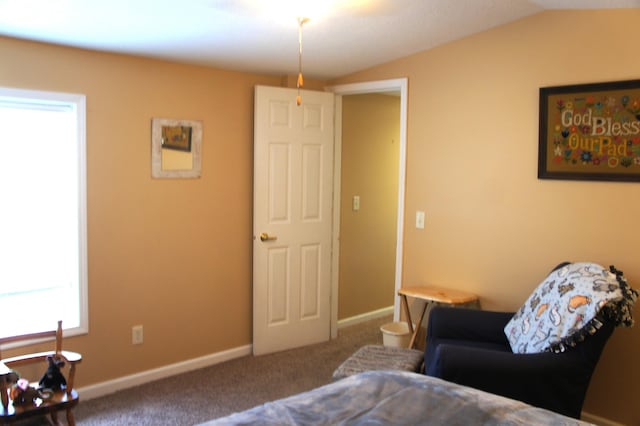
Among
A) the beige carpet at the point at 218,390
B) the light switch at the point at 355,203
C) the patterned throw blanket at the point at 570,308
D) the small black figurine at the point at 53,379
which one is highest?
the light switch at the point at 355,203

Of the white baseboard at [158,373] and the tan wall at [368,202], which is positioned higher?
the tan wall at [368,202]

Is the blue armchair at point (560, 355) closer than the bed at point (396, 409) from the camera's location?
No

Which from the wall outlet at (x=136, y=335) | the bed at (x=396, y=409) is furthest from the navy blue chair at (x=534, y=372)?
the wall outlet at (x=136, y=335)

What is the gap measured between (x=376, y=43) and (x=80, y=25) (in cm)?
178

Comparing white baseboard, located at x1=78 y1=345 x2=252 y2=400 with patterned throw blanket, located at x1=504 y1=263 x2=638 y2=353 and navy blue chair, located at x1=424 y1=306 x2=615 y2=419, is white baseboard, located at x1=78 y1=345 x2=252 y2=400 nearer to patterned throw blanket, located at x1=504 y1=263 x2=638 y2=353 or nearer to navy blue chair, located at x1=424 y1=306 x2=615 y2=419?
navy blue chair, located at x1=424 y1=306 x2=615 y2=419

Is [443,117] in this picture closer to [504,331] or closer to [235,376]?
[504,331]

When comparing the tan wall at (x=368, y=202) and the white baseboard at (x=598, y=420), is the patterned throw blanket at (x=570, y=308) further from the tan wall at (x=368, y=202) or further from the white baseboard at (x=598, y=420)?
the tan wall at (x=368, y=202)

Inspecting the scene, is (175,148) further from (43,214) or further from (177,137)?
(43,214)

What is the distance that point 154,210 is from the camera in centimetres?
370

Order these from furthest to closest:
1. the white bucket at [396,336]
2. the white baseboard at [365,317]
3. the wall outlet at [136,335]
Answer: the white baseboard at [365,317] → the white bucket at [396,336] → the wall outlet at [136,335]

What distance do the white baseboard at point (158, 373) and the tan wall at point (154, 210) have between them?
43mm

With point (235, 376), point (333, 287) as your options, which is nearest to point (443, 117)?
point (333, 287)

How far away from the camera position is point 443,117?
381cm

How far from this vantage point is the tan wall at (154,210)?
339cm
